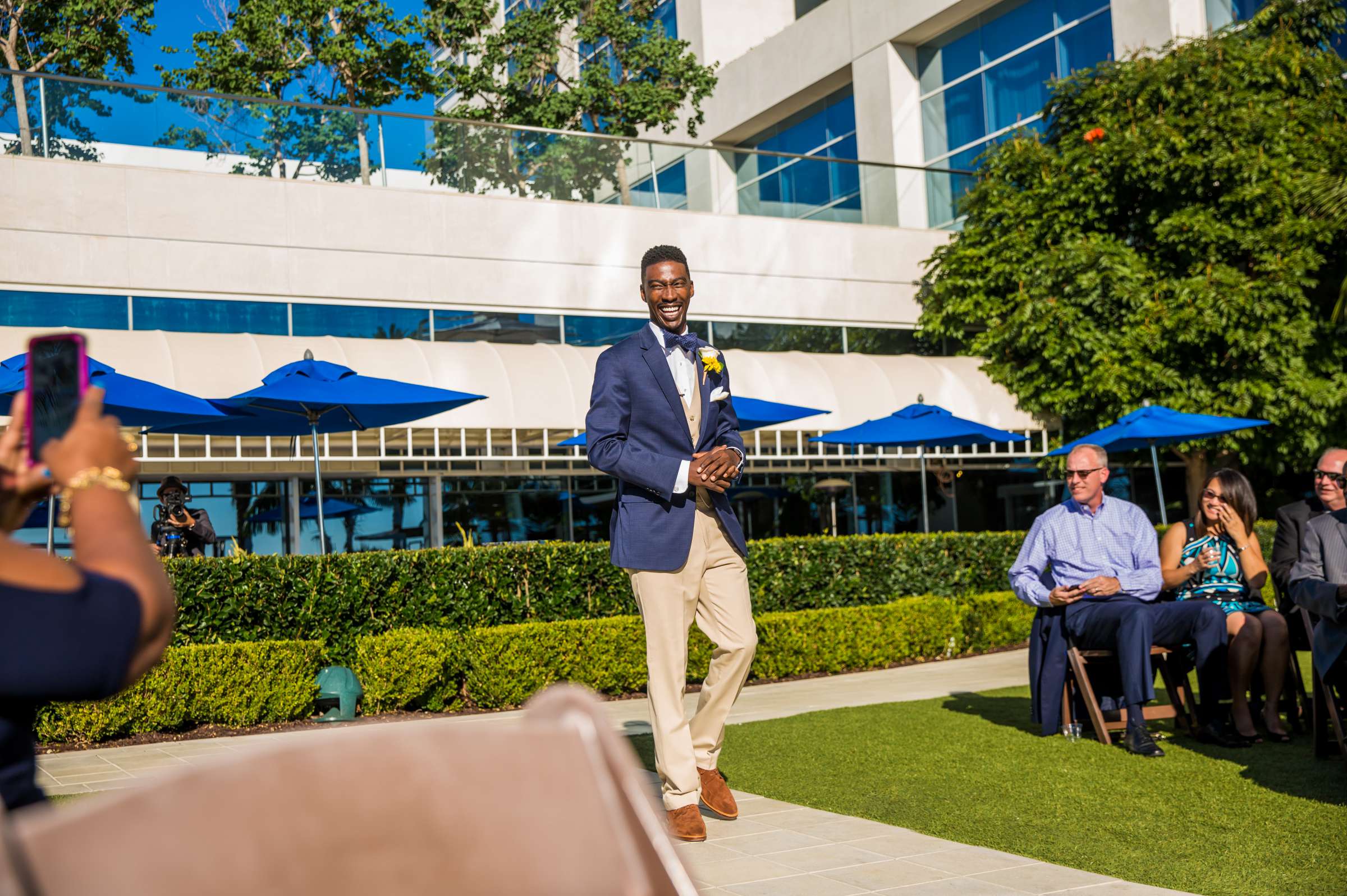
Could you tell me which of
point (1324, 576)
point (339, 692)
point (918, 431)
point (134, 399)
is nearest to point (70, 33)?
point (134, 399)

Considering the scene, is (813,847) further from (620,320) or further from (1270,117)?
(1270,117)

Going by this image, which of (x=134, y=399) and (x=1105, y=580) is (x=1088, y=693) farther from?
(x=134, y=399)

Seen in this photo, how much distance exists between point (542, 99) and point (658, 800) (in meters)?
23.6

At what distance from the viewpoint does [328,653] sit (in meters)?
10.6

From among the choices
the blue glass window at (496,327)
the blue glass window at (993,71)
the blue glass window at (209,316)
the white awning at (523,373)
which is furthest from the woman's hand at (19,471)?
the blue glass window at (993,71)

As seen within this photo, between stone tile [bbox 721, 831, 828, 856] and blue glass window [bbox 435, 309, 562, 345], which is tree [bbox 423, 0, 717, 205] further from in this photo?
stone tile [bbox 721, 831, 828, 856]

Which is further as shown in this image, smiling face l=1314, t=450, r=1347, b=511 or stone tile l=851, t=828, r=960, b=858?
smiling face l=1314, t=450, r=1347, b=511

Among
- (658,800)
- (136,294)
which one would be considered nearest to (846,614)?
(658,800)

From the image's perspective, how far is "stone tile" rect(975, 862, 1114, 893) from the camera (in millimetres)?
4191

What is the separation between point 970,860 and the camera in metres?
4.62

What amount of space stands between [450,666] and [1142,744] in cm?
585

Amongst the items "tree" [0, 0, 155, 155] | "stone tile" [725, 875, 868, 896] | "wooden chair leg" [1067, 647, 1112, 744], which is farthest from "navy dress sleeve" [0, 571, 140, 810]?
"tree" [0, 0, 155, 155]

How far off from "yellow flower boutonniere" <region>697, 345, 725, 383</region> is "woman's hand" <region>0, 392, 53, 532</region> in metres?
4.02

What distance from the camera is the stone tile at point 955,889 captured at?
13.6ft
